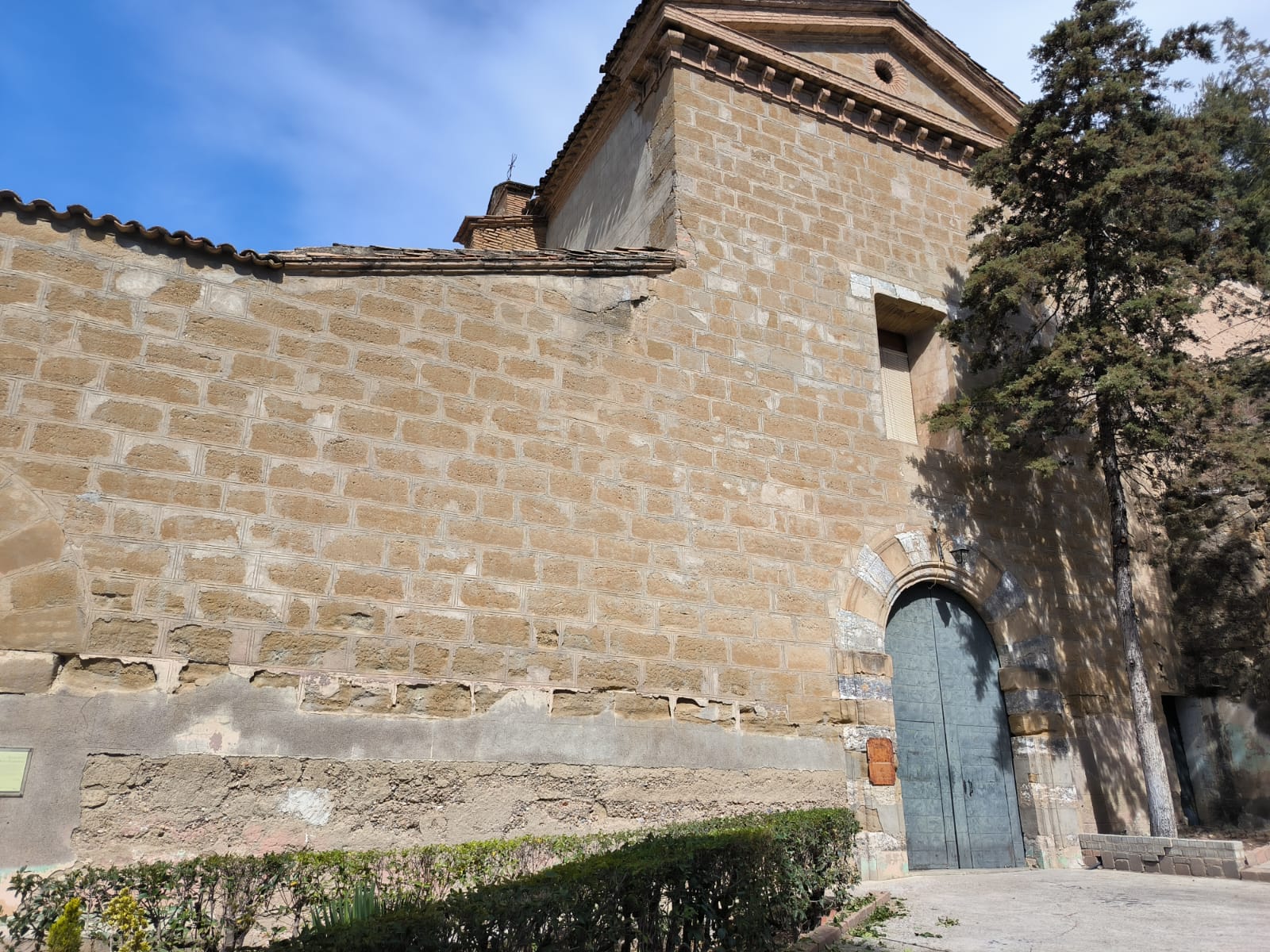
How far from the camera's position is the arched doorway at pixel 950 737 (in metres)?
8.34

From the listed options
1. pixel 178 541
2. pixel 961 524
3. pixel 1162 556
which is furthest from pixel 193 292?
pixel 1162 556

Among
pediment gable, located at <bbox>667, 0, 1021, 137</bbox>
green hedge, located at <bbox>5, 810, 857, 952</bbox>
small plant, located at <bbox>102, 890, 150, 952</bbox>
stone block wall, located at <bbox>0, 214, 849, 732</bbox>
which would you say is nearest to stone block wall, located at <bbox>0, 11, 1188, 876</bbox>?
stone block wall, located at <bbox>0, 214, 849, 732</bbox>


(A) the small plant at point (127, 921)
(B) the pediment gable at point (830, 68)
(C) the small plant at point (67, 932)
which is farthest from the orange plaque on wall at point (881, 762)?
(B) the pediment gable at point (830, 68)

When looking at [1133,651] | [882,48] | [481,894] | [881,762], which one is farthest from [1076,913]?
[882,48]

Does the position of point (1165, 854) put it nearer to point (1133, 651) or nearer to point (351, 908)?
point (1133, 651)

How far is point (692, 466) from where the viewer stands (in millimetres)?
7828

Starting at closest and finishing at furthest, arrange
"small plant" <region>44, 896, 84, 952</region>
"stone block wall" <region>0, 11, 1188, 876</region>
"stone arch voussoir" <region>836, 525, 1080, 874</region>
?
1. "small plant" <region>44, 896, 84, 952</region>
2. "stone block wall" <region>0, 11, 1188, 876</region>
3. "stone arch voussoir" <region>836, 525, 1080, 874</region>

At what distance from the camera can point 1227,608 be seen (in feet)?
34.6

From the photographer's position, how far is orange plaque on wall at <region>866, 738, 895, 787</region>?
25.6 feet

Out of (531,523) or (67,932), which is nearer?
(67,932)

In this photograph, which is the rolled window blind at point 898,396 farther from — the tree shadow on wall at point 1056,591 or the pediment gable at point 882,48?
the pediment gable at point 882,48

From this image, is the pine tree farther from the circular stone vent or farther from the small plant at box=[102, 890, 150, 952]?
the small plant at box=[102, 890, 150, 952]

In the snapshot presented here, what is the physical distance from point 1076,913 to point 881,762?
2.15m

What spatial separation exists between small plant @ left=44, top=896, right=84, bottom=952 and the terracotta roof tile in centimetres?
429
